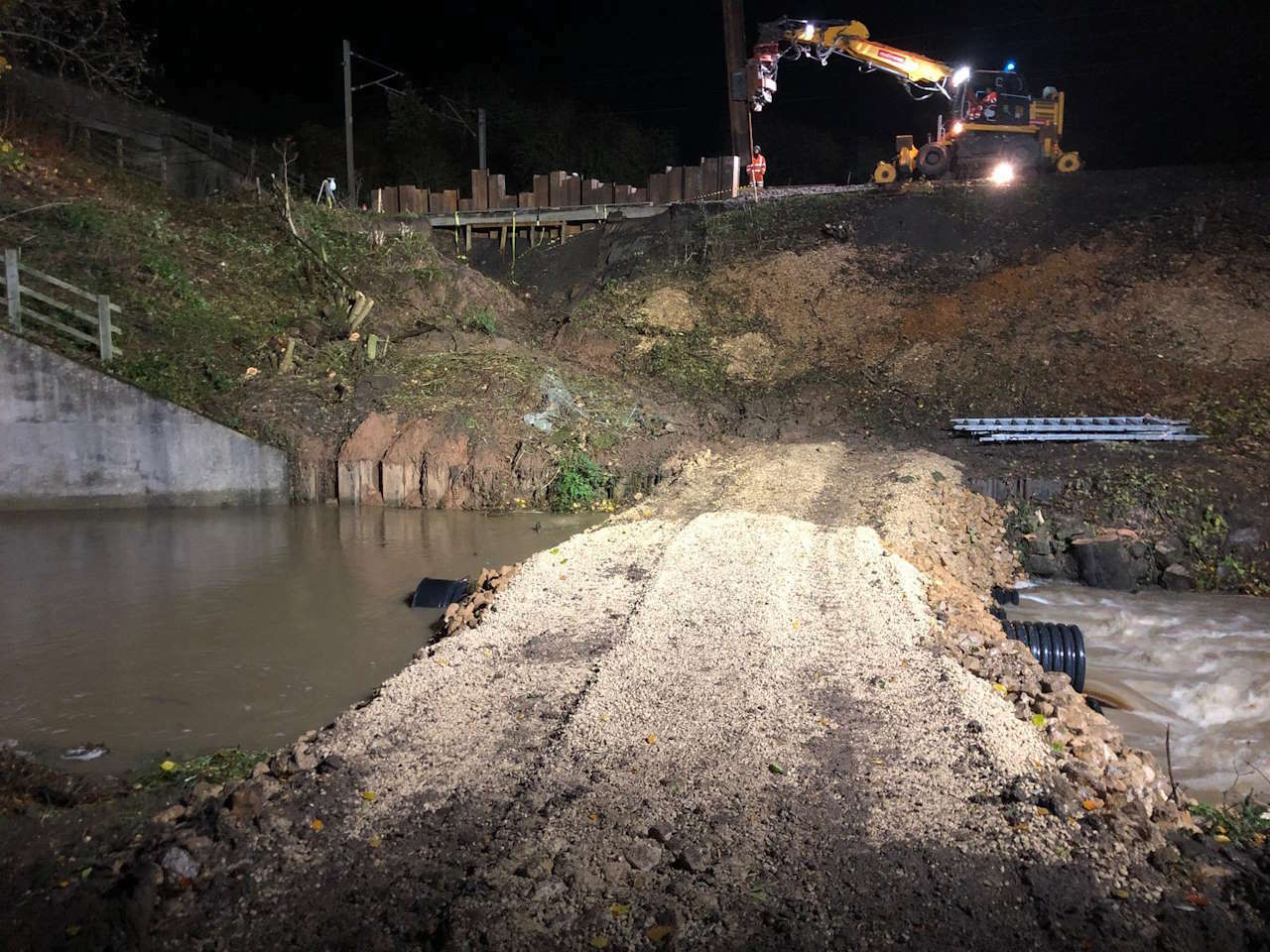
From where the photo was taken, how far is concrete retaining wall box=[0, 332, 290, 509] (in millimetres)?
13156

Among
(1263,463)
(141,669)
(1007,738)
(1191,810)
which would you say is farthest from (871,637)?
(1263,463)

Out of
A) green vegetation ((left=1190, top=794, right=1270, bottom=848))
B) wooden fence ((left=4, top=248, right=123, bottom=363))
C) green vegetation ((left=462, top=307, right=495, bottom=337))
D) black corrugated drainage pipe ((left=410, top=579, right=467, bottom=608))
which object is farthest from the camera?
green vegetation ((left=462, top=307, right=495, bottom=337))

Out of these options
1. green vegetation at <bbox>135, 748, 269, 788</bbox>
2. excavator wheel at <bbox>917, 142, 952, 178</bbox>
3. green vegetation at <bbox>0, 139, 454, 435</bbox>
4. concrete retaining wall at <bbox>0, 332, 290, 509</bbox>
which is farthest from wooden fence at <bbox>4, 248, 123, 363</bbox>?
excavator wheel at <bbox>917, 142, 952, 178</bbox>

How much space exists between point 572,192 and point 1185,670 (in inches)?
754

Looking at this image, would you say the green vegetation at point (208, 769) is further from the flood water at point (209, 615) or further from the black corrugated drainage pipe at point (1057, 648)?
the black corrugated drainage pipe at point (1057, 648)

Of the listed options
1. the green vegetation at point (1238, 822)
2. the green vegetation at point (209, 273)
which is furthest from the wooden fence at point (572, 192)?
the green vegetation at point (1238, 822)

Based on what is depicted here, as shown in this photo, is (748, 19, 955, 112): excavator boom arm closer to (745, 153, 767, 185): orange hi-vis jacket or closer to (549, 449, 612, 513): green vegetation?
(745, 153, 767, 185): orange hi-vis jacket

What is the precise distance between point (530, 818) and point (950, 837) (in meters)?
1.97

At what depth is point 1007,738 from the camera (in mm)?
5055

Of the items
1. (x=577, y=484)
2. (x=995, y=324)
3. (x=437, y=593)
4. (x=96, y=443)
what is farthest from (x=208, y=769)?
(x=995, y=324)

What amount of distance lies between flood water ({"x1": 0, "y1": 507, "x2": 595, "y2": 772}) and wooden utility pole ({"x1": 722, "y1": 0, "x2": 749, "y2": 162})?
1514 cm

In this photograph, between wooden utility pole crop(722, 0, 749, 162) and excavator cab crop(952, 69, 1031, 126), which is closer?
excavator cab crop(952, 69, 1031, 126)

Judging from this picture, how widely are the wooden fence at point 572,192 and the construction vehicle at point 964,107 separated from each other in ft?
7.98

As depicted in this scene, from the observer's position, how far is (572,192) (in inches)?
928
